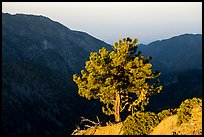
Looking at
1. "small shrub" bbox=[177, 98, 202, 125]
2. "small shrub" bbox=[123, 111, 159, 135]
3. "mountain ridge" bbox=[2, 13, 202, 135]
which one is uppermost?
"small shrub" bbox=[177, 98, 202, 125]

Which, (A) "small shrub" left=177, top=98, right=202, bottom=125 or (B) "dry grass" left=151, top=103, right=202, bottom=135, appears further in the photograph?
(A) "small shrub" left=177, top=98, right=202, bottom=125

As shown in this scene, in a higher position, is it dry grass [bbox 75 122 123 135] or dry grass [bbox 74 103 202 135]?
dry grass [bbox 74 103 202 135]

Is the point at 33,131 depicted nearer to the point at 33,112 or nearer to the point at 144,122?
the point at 33,112

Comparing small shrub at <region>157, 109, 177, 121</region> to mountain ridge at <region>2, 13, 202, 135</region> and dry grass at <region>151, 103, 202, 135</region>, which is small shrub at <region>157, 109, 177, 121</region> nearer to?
dry grass at <region>151, 103, 202, 135</region>

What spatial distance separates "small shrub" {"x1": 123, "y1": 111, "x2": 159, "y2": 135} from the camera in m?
30.5

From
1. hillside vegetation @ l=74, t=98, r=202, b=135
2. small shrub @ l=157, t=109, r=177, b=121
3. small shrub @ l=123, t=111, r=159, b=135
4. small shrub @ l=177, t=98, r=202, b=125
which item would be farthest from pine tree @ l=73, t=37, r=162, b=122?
small shrub @ l=177, t=98, r=202, b=125

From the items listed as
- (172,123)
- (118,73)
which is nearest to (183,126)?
(172,123)

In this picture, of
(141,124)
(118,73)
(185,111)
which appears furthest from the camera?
(118,73)

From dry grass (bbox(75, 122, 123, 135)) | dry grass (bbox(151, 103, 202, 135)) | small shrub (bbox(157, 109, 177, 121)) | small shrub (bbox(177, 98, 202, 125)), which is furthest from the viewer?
dry grass (bbox(75, 122, 123, 135))

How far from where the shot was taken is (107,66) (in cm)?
Answer: 3922

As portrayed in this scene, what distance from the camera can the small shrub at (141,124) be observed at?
100 feet

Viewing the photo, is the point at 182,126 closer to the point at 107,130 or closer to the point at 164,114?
the point at 164,114

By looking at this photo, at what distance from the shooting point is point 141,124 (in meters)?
30.6

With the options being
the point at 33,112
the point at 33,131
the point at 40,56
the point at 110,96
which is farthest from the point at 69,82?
the point at 110,96
